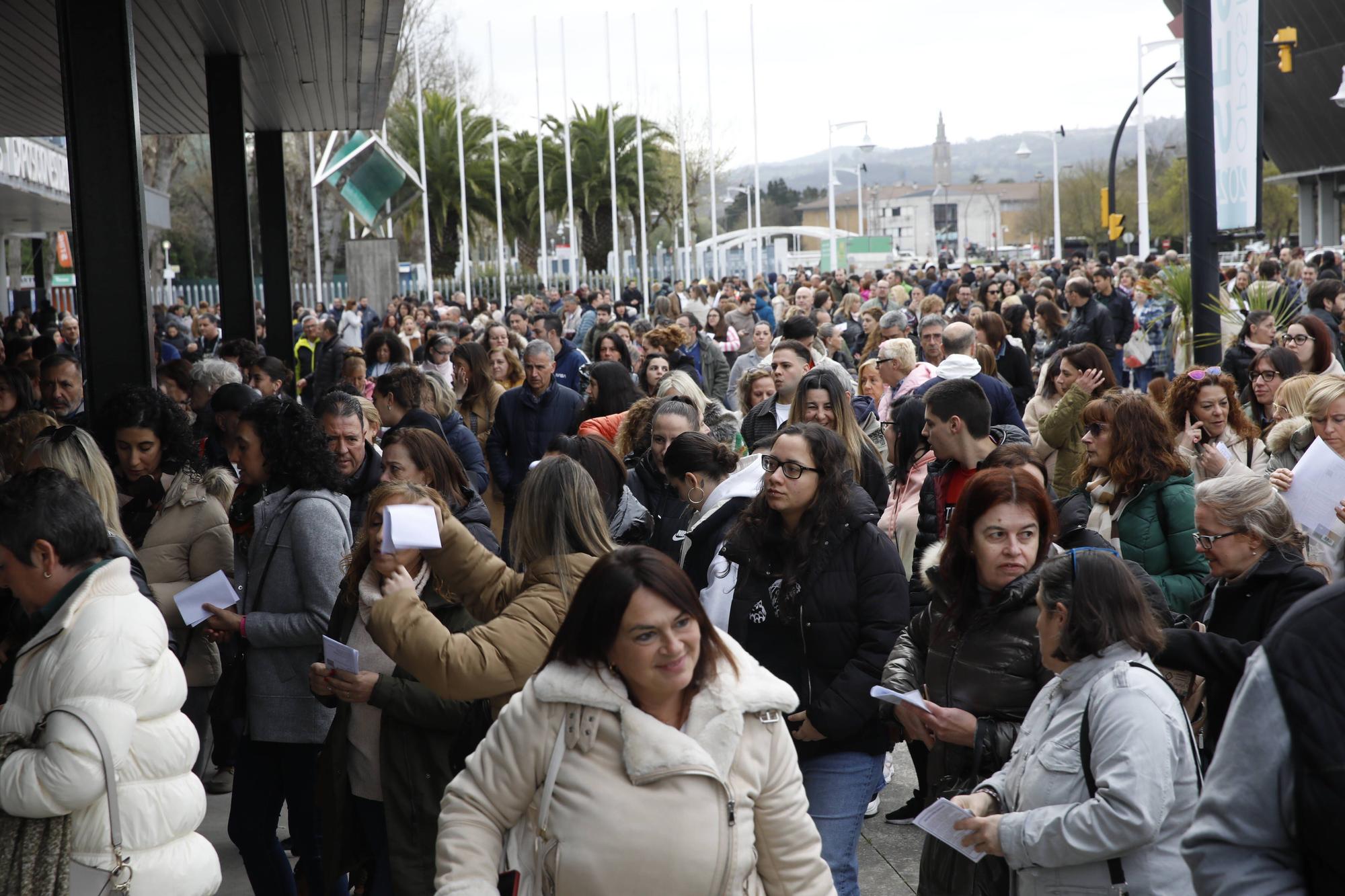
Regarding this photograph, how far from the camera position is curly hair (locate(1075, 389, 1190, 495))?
5.43m

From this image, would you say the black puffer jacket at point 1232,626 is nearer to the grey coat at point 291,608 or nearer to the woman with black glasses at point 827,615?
the woman with black glasses at point 827,615

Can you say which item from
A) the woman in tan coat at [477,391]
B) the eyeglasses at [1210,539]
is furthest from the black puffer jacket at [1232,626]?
the woman in tan coat at [477,391]

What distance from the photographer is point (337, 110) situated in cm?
1725

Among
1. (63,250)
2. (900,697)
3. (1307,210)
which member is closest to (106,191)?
(900,697)

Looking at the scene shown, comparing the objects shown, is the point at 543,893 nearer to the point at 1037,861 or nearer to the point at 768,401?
the point at 1037,861

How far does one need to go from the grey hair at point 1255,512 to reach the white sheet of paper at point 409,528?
246 cm

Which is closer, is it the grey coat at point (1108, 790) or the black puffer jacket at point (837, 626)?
the grey coat at point (1108, 790)

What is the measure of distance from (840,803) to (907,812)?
226 cm

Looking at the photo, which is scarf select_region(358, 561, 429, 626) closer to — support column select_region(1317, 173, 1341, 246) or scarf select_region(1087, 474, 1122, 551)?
scarf select_region(1087, 474, 1122, 551)

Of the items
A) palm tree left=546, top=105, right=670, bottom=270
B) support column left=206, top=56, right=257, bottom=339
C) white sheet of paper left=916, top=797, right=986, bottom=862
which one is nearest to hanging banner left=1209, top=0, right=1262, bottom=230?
white sheet of paper left=916, top=797, right=986, bottom=862

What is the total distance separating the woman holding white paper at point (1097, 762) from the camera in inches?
122

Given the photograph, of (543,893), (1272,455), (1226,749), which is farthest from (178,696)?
(1272,455)

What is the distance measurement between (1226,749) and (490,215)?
51678 millimetres

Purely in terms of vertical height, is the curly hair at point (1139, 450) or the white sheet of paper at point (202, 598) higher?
the curly hair at point (1139, 450)
